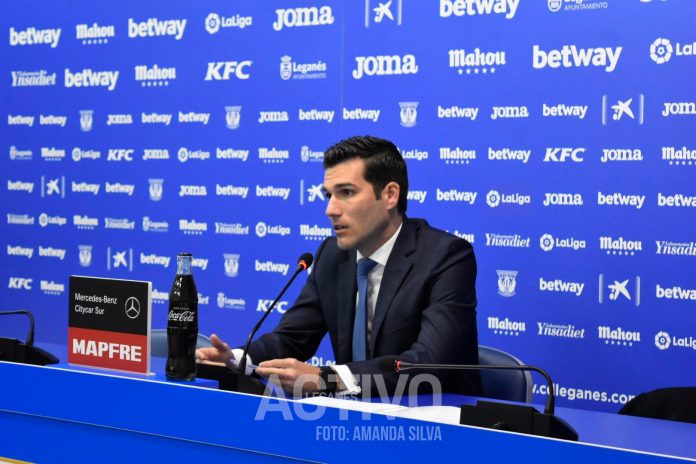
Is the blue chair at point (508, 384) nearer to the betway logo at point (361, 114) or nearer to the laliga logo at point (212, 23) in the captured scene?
the betway logo at point (361, 114)

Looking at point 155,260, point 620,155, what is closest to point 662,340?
point 620,155

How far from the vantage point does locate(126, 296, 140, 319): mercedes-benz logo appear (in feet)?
8.14

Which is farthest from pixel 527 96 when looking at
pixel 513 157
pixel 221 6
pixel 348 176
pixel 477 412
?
pixel 477 412

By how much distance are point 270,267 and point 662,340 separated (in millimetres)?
1965

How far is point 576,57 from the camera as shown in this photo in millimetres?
4148

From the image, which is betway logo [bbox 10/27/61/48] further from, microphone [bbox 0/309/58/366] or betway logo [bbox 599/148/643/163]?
microphone [bbox 0/309/58/366]

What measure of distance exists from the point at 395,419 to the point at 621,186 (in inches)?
90.8

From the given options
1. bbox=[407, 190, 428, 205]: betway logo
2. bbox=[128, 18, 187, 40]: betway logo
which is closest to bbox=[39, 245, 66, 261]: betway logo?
bbox=[128, 18, 187, 40]: betway logo

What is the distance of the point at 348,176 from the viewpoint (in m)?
3.35

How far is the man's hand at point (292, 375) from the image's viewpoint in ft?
8.39

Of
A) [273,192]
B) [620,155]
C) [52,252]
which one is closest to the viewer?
[620,155]

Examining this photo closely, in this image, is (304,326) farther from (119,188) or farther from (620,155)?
(119,188)

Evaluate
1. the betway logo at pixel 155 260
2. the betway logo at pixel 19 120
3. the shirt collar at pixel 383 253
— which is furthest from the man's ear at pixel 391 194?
the betway logo at pixel 19 120

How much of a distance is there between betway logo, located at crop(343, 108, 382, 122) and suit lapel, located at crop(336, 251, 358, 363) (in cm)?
144
